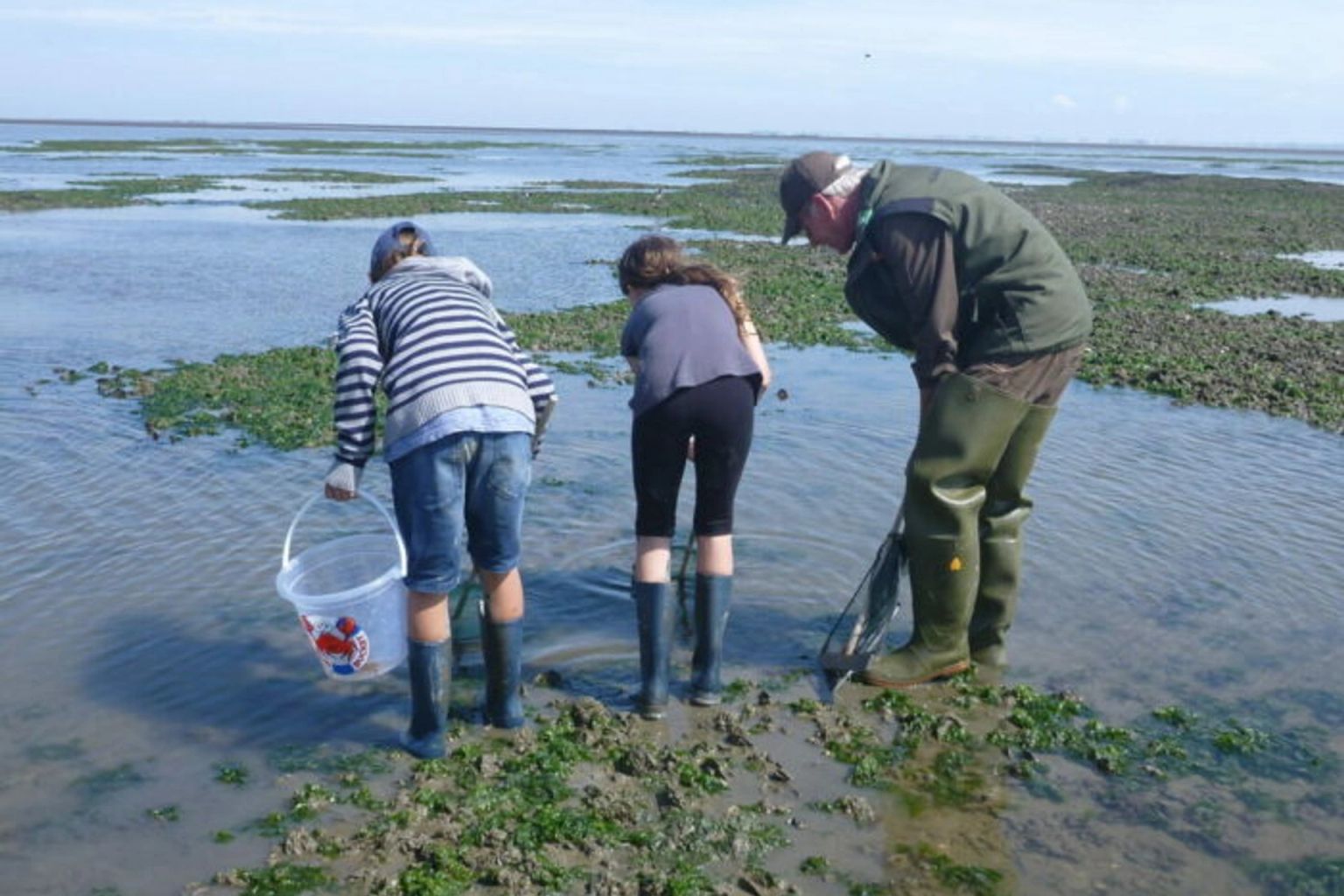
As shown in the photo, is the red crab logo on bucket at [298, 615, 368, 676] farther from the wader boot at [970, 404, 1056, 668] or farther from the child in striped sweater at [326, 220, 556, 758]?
the wader boot at [970, 404, 1056, 668]

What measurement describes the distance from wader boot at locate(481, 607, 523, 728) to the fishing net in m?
1.46

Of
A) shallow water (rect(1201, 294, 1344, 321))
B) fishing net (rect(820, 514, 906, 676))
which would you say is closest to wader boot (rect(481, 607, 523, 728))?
fishing net (rect(820, 514, 906, 676))

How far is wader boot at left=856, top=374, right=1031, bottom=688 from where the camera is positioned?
4.96 meters

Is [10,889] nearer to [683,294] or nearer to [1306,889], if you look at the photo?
[683,294]

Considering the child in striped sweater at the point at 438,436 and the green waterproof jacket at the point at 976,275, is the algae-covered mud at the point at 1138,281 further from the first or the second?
the child in striped sweater at the point at 438,436

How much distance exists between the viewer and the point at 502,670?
482 cm

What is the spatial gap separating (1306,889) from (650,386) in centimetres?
286

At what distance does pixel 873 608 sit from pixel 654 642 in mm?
1107

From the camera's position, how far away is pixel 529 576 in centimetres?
654

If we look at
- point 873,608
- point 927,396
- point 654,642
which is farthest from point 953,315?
point 654,642

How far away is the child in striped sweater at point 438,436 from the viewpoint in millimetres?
4297

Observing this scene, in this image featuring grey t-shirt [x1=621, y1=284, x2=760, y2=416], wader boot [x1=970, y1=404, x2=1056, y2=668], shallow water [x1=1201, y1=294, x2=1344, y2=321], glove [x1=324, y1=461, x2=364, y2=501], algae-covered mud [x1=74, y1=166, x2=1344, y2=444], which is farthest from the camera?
shallow water [x1=1201, y1=294, x2=1344, y2=321]

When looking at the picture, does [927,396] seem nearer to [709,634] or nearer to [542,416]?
[709,634]

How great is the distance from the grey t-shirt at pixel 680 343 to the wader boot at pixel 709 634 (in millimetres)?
820
